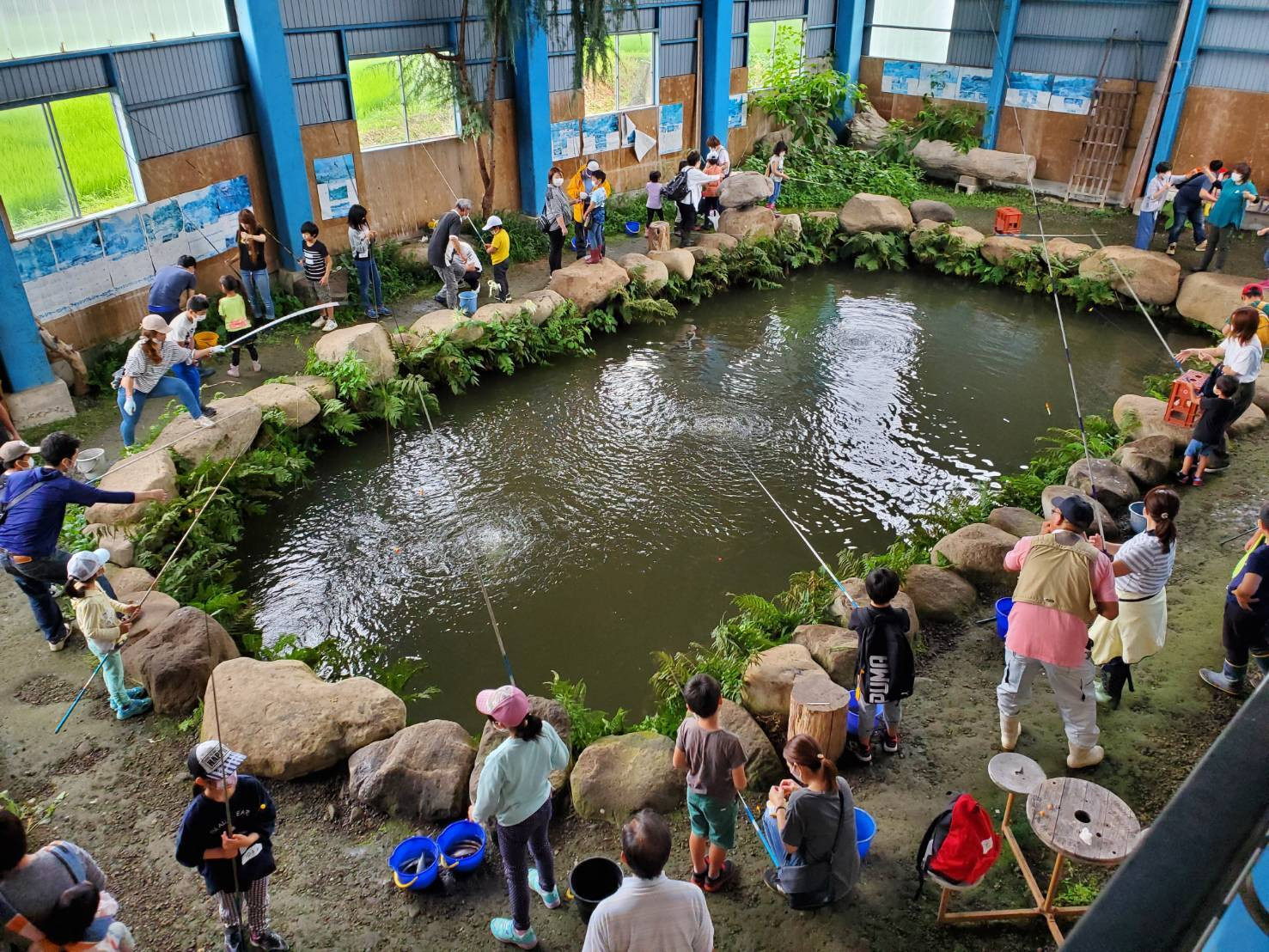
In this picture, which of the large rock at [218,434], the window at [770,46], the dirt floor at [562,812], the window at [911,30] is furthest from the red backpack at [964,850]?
the window at [911,30]

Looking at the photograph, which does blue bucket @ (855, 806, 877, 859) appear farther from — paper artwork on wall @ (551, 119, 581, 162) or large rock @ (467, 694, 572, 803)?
paper artwork on wall @ (551, 119, 581, 162)

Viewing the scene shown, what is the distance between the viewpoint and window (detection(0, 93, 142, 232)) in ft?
32.5

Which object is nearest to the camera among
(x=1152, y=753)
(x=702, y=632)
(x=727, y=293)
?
(x=1152, y=753)

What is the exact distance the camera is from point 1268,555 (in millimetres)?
5676

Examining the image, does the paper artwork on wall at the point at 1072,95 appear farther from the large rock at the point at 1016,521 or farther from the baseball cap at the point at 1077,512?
the baseball cap at the point at 1077,512

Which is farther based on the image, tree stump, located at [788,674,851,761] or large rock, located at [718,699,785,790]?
large rock, located at [718,699,785,790]

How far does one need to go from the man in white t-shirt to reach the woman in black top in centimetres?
1013

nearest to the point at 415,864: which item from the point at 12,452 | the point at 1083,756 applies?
the point at 1083,756

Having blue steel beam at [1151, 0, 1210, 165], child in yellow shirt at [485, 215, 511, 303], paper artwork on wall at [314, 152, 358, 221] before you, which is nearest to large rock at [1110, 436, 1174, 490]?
child in yellow shirt at [485, 215, 511, 303]

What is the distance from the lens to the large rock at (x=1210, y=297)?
12.5m

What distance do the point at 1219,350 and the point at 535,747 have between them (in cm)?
878

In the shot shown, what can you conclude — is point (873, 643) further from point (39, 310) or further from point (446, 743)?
point (39, 310)

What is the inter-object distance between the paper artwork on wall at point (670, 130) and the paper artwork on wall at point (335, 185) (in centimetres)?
675

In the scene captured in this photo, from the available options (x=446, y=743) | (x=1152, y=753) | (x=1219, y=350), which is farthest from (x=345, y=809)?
(x=1219, y=350)
